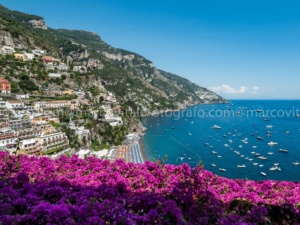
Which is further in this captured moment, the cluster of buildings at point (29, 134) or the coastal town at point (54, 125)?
the coastal town at point (54, 125)

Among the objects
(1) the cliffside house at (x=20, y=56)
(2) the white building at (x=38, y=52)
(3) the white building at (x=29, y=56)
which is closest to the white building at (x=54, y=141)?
(1) the cliffside house at (x=20, y=56)

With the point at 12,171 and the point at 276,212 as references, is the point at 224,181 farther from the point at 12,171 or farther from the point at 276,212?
the point at 12,171

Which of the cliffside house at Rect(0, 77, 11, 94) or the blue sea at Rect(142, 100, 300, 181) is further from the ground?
the cliffside house at Rect(0, 77, 11, 94)

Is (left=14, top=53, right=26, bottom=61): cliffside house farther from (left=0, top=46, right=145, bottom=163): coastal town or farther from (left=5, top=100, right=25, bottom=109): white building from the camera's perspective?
(left=5, top=100, right=25, bottom=109): white building

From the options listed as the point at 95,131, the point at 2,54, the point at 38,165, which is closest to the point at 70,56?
the point at 2,54

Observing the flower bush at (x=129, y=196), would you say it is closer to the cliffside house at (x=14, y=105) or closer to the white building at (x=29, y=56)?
the cliffside house at (x=14, y=105)

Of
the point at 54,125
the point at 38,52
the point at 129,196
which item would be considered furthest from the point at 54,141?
the point at 38,52

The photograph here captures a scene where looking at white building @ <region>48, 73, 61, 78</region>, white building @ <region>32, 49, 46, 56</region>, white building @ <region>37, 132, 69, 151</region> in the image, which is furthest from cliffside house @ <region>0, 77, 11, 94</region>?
white building @ <region>32, 49, 46, 56</region>
